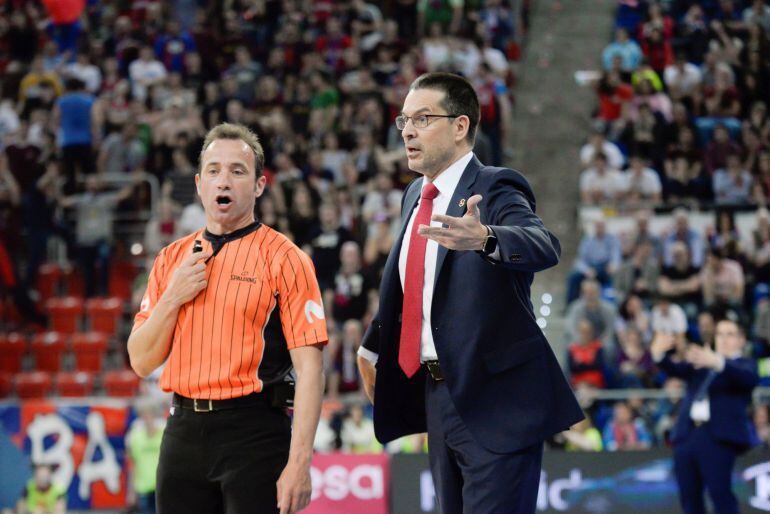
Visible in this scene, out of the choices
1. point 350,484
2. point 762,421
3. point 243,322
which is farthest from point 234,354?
point 762,421

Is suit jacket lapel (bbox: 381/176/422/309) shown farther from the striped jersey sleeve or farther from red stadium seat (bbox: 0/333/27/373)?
red stadium seat (bbox: 0/333/27/373)

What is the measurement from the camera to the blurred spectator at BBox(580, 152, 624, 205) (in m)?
15.7

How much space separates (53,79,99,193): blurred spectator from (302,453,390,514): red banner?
7224mm

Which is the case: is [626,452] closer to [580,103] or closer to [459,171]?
[459,171]

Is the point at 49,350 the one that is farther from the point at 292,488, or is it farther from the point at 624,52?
the point at 292,488

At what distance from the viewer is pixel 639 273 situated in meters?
14.4

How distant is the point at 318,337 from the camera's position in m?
4.67

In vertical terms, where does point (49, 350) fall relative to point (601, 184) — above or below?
below

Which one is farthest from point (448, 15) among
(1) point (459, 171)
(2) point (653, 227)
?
(1) point (459, 171)

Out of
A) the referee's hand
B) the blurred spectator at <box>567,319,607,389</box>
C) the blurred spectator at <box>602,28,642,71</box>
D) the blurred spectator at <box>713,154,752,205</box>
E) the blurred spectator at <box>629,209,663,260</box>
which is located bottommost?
the blurred spectator at <box>567,319,607,389</box>

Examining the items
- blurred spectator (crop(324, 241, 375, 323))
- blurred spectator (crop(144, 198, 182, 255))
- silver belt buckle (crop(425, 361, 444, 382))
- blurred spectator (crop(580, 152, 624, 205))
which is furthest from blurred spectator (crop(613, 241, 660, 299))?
silver belt buckle (crop(425, 361, 444, 382))

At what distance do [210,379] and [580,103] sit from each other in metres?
14.7

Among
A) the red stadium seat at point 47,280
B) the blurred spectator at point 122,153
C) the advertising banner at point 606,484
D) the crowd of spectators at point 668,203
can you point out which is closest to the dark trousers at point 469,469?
the crowd of spectators at point 668,203

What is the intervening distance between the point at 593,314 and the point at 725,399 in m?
3.99
